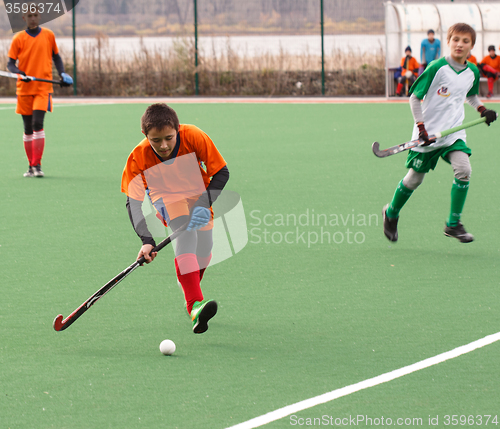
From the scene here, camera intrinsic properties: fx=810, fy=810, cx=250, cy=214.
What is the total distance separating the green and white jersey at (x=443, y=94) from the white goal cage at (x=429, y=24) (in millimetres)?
14830

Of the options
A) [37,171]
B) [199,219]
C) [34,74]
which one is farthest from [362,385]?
[34,74]

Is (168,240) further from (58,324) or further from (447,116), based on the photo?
(447,116)

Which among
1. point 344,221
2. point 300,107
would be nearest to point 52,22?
point 300,107

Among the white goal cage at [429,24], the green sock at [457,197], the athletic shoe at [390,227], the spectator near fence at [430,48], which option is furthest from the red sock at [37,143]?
the white goal cage at [429,24]

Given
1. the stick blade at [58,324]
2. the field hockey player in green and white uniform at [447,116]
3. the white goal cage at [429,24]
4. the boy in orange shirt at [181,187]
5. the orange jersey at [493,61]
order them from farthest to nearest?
the white goal cage at [429,24], the orange jersey at [493,61], the field hockey player in green and white uniform at [447,116], the stick blade at [58,324], the boy in orange shirt at [181,187]

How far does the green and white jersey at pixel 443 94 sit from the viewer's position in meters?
5.72

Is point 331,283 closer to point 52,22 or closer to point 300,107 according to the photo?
point 300,107

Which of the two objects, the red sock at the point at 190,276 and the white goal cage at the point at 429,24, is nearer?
the red sock at the point at 190,276

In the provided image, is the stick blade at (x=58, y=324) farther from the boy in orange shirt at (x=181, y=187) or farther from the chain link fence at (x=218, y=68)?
the chain link fence at (x=218, y=68)

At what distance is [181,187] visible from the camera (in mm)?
4293

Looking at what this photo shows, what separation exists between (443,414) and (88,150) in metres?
9.09

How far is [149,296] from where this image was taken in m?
4.80

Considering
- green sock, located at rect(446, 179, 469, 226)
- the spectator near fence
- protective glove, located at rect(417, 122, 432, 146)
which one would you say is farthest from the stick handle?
the spectator near fence

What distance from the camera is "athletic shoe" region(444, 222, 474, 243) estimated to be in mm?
5820
